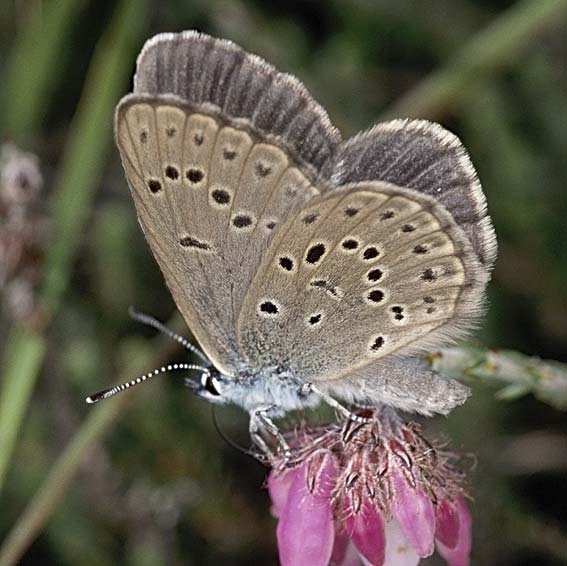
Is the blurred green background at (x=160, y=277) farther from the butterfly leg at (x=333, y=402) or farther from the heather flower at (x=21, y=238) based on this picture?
the butterfly leg at (x=333, y=402)

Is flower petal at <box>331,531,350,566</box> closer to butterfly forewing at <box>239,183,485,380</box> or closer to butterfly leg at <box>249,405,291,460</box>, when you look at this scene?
butterfly leg at <box>249,405,291,460</box>

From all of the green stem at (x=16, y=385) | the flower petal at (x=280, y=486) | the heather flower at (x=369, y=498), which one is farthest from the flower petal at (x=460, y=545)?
the green stem at (x=16, y=385)

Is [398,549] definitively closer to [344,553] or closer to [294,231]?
[344,553]

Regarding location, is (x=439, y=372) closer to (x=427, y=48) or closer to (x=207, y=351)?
(x=207, y=351)

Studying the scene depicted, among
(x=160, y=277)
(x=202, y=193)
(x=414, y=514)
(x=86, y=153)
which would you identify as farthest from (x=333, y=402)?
(x=160, y=277)

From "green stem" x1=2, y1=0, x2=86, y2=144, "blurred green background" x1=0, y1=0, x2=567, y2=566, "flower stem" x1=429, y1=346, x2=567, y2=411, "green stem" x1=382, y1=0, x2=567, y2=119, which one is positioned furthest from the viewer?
"green stem" x1=2, y1=0, x2=86, y2=144

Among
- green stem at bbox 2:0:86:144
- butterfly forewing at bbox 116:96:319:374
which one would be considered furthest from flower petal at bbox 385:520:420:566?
green stem at bbox 2:0:86:144

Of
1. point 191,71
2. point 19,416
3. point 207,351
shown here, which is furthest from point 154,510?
point 191,71
